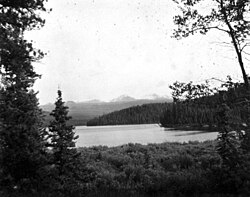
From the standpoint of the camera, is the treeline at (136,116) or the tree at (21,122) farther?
the treeline at (136,116)

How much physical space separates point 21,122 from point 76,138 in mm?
2111

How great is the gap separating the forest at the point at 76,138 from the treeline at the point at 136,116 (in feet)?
417

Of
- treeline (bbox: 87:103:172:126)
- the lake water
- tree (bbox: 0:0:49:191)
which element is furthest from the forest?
treeline (bbox: 87:103:172:126)

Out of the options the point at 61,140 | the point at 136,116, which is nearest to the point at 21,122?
the point at 61,140

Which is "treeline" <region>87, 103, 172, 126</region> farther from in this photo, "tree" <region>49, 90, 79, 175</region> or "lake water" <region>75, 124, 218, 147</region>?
"tree" <region>49, 90, 79, 175</region>

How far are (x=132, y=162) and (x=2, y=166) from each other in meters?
6.21

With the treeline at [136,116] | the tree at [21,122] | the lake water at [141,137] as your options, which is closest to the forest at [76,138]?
the tree at [21,122]

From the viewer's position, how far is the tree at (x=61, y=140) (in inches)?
458

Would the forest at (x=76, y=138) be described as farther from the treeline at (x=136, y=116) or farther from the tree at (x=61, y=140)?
Result: the treeline at (x=136, y=116)

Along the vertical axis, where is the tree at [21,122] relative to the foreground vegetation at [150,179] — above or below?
above

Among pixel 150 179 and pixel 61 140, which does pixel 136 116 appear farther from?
pixel 61 140

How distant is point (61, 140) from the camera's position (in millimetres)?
11664

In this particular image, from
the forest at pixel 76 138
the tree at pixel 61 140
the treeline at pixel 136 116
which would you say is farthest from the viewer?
the treeline at pixel 136 116

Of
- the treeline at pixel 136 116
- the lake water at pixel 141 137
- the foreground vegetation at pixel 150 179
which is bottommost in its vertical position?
the foreground vegetation at pixel 150 179
